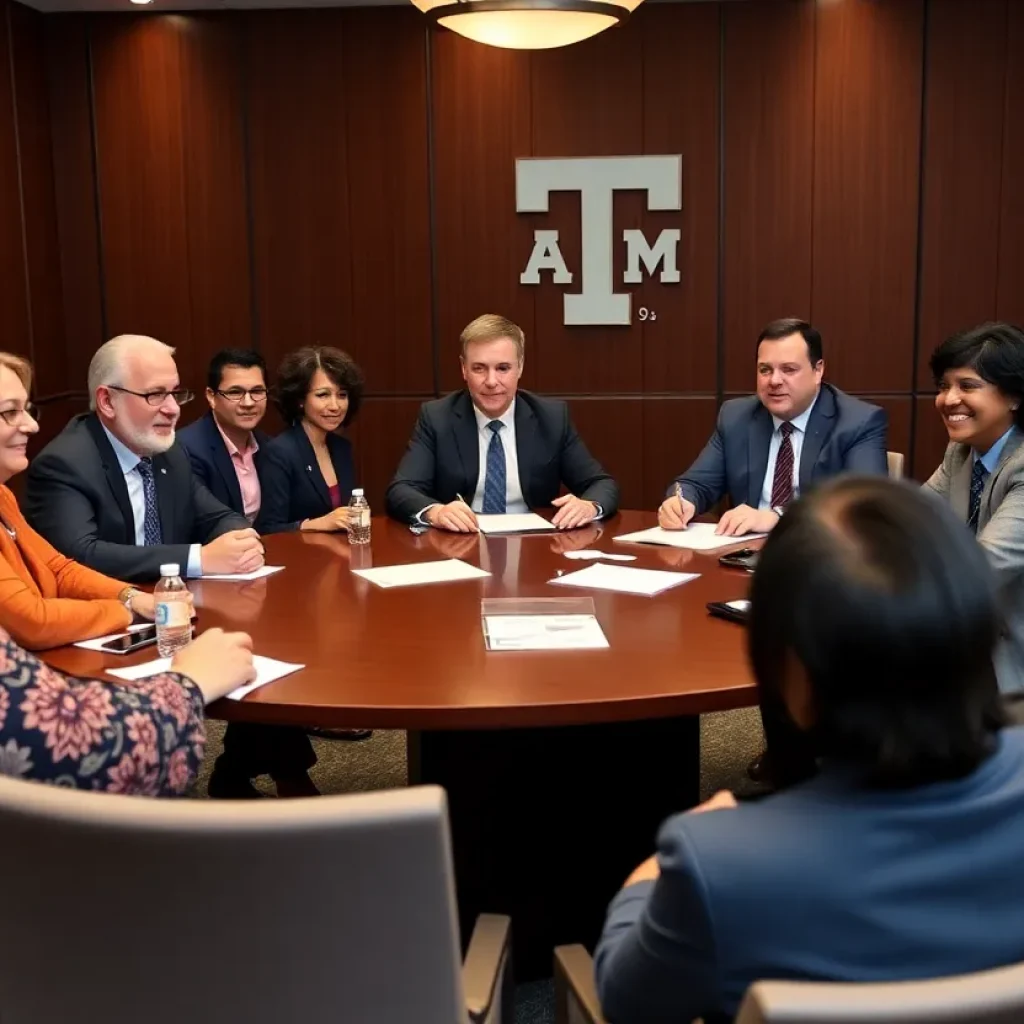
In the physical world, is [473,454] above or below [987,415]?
below

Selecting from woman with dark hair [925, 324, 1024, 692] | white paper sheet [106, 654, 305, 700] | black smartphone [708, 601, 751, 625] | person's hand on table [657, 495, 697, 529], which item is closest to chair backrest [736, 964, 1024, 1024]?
white paper sheet [106, 654, 305, 700]

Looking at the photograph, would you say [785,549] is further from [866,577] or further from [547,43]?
[547,43]

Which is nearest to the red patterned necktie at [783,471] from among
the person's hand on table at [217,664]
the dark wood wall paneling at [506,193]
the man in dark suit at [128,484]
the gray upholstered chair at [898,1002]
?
the man in dark suit at [128,484]

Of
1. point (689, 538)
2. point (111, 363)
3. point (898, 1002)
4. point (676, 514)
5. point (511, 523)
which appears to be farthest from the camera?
point (511, 523)

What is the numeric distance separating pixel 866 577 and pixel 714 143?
5.68 metres

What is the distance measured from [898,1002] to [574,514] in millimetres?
2912

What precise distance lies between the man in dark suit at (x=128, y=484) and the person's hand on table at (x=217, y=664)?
34.4 inches

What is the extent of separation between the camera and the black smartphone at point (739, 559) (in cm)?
311

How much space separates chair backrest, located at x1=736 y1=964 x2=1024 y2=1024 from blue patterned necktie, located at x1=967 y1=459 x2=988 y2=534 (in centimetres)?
268

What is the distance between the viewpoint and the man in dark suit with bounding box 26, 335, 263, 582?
121 inches

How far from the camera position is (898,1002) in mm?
886

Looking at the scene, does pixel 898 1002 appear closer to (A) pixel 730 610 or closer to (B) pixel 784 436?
(A) pixel 730 610

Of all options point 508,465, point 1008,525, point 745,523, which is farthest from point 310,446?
point 1008,525

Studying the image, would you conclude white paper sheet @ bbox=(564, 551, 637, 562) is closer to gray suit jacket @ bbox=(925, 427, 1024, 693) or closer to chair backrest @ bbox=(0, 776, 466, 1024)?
gray suit jacket @ bbox=(925, 427, 1024, 693)
